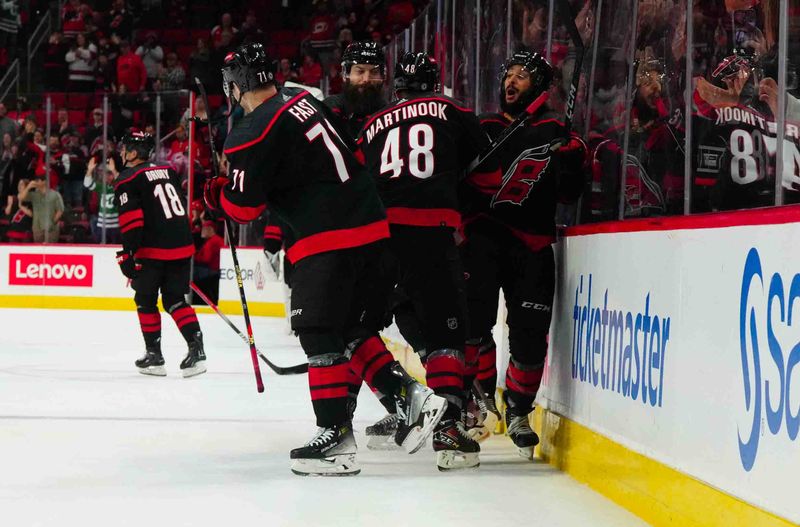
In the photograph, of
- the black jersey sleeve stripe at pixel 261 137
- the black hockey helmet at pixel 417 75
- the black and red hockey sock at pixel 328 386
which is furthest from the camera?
the black hockey helmet at pixel 417 75

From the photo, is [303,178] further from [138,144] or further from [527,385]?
[138,144]

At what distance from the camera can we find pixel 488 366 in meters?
4.33

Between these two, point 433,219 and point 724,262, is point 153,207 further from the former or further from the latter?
point 724,262

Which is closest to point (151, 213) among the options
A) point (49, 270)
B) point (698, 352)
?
point (698, 352)

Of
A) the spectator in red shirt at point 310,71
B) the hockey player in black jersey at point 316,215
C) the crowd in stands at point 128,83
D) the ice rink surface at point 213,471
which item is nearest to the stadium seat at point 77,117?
the crowd in stands at point 128,83

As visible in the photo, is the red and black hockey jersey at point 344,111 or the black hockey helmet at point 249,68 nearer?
the black hockey helmet at point 249,68

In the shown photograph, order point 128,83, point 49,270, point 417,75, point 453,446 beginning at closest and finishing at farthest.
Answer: point 453,446, point 417,75, point 49,270, point 128,83

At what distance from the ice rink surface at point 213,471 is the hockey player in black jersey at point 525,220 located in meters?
0.33

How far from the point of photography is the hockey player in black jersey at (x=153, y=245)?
6566 mm

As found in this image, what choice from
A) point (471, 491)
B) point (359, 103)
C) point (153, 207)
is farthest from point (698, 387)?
point (153, 207)

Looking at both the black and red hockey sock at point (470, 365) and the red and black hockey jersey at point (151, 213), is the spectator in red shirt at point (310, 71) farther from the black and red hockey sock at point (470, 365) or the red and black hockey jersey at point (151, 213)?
the black and red hockey sock at point (470, 365)

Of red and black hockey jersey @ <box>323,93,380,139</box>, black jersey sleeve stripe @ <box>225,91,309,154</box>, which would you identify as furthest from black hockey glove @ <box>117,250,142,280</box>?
black jersey sleeve stripe @ <box>225,91,309,154</box>

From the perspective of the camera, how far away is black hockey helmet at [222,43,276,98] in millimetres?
3711

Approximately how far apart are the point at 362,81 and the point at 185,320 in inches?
118
